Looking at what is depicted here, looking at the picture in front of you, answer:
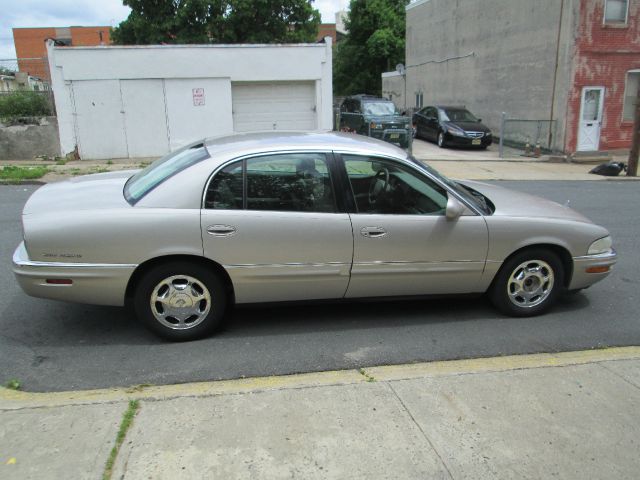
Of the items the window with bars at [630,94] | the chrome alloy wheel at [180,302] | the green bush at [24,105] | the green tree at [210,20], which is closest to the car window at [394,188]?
the chrome alloy wheel at [180,302]

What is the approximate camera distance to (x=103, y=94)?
15.1 m

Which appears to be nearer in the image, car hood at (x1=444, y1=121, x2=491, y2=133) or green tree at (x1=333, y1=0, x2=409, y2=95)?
car hood at (x1=444, y1=121, x2=491, y2=133)

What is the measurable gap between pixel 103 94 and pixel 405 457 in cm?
1490

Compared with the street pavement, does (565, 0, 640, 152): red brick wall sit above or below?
above

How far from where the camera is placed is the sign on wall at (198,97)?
50.9 feet

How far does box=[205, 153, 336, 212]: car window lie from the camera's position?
13.1ft

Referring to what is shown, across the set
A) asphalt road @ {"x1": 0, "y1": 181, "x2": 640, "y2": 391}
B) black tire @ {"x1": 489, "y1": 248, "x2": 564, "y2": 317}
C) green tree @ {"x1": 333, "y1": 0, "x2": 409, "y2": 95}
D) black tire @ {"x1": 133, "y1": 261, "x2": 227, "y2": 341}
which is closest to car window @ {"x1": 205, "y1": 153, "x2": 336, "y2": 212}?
black tire @ {"x1": 133, "y1": 261, "x2": 227, "y2": 341}

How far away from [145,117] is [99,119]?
1.26 m

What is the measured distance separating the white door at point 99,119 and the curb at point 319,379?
43.6 ft

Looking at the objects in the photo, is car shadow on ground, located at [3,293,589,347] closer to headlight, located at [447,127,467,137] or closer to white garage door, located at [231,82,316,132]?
white garage door, located at [231,82,316,132]

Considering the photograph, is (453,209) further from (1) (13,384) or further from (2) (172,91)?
(2) (172,91)

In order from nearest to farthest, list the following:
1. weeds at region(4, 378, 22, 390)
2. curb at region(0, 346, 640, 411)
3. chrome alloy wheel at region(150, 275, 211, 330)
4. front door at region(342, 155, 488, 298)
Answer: curb at region(0, 346, 640, 411)
weeds at region(4, 378, 22, 390)
chrome alloy wheel at region(150, 275, 211, 330)
front door at region(342, 155, 488, 298)

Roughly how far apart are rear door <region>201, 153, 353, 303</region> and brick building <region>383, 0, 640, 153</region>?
16735 millimetres

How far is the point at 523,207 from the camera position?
4.69 meters
